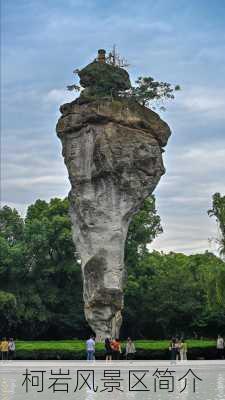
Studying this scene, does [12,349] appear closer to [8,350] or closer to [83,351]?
[8,350]

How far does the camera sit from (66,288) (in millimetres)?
42531

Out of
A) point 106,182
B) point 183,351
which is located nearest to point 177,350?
point 183,351

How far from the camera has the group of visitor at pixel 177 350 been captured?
1062 inches

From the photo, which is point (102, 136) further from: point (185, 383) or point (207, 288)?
point (185, 383)

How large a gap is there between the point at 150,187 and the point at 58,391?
17.5 m

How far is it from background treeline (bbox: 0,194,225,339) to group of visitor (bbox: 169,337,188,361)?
11.0 meters

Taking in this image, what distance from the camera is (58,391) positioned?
670 inches

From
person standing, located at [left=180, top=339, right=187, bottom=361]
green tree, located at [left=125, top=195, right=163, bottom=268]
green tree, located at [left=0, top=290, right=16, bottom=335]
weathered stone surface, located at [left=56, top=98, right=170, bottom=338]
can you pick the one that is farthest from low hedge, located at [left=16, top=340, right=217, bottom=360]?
green tree, located at [left=125, top=195, right=163, bottom=268]

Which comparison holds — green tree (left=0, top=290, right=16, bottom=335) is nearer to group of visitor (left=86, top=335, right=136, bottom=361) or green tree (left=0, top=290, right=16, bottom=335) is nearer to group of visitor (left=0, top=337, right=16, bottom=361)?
group of visitor (left=0, top=337, right=16, bottom=361)

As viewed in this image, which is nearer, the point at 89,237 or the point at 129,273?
the point at 89,237

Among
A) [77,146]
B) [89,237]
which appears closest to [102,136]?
[77,146]

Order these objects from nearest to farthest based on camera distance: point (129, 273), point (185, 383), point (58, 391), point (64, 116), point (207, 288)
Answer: point (58, 391) → point (185, 383) → point (207, 288) → point (64, 116) → point (129, 273)

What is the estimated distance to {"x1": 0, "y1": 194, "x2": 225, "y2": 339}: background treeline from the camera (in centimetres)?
4050

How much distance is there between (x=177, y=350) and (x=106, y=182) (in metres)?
8.95
